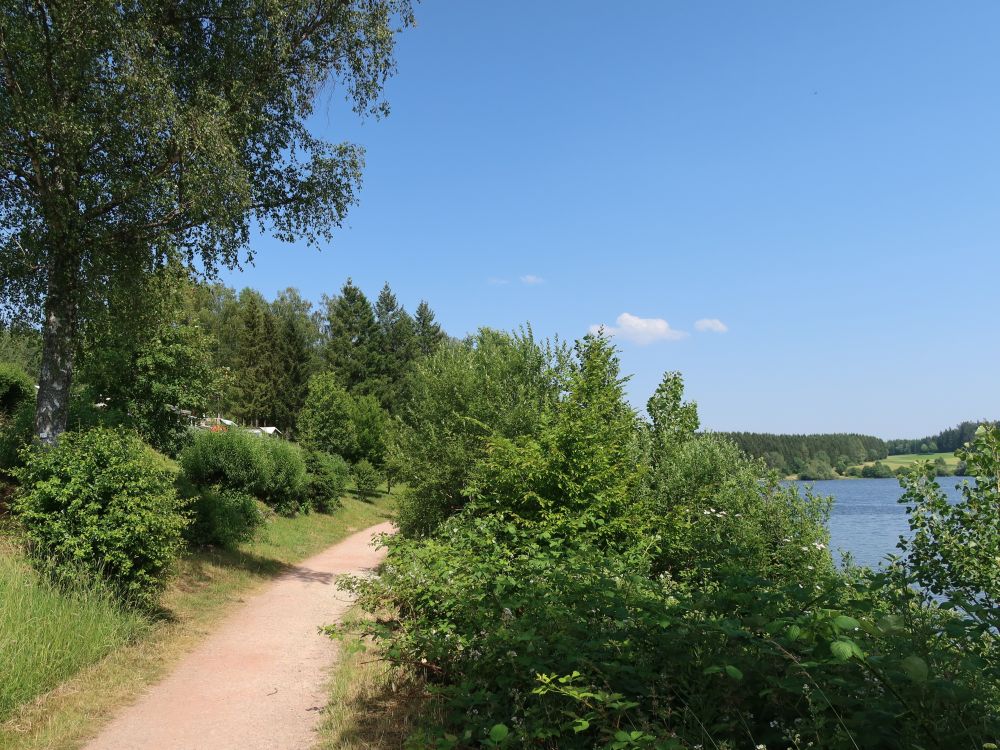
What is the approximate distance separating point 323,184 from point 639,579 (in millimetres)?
9889

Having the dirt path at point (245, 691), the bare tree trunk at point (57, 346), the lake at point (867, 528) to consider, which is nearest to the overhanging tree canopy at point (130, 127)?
the bare tree trunk at point (57, 346)

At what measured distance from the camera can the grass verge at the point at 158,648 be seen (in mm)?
5137

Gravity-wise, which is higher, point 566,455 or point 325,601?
point 566,455

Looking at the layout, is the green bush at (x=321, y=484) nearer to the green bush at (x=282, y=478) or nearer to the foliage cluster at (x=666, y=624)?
the green bush at (x=282, y=478)

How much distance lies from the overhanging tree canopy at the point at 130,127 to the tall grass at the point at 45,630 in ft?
11.9

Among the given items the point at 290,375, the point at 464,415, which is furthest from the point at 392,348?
the point at 464,415

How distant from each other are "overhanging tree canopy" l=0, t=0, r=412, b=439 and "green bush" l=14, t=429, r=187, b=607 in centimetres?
221

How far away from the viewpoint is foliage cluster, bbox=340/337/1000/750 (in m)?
2.80

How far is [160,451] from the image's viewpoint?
18172 mm

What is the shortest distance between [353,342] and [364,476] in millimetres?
25177

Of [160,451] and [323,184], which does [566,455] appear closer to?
[323,184]

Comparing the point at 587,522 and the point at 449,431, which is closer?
the point at 587,522

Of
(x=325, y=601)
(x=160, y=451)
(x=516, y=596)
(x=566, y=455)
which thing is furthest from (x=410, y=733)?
(x=160, y=451)

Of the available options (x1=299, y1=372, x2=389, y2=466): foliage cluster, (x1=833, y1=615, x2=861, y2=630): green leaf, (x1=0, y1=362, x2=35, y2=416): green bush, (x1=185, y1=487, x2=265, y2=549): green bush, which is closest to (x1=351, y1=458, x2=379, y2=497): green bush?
(x1=299, y1=372, x2=389, y2=466): foliage cluster
